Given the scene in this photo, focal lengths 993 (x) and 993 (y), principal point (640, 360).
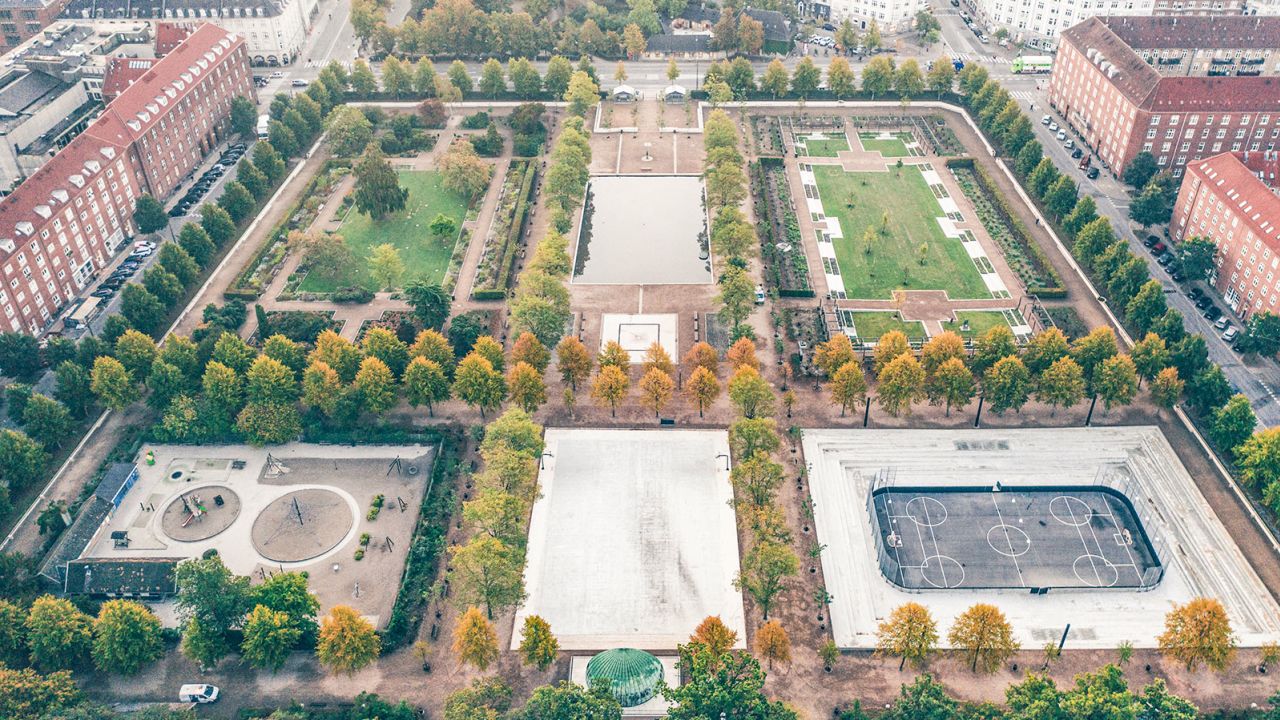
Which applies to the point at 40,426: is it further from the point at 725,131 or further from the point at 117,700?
the point at 725,131

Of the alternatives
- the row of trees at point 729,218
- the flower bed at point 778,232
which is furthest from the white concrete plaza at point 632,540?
the flower bed at point 778,232

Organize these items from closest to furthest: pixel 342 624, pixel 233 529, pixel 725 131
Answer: pixel 342 624, pixel 233 529, pixel 725 131

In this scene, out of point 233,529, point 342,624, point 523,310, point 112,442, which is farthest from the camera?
point 523,310

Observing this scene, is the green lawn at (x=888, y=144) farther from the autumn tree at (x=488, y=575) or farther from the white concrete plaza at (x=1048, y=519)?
the autumn tree at (x=488, y=575)

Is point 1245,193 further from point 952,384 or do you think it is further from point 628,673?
point 628,673

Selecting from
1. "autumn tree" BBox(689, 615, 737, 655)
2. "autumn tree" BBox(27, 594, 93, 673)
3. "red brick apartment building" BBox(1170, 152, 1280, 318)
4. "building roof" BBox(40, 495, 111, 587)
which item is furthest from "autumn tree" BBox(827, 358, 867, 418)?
"building roof" BBox(40, 495, 111, 587)

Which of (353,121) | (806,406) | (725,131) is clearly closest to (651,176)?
(725,131)
